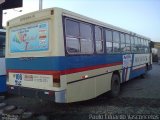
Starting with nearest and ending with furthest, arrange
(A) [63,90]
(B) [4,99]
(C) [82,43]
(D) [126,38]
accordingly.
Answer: (A) [63,90]
(C) [82,43]
(B) [4,99]
(D) [126,38]

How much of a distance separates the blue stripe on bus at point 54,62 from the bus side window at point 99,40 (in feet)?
0.80

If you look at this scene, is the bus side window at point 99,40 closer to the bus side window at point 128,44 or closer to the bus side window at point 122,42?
the bus side window at point 122,42

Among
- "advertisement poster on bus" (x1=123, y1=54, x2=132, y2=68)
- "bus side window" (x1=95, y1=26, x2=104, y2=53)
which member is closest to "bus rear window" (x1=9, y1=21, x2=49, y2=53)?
"bus side window" (x1=95, y1=26, x2=104, y2=53)

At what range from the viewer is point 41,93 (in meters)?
6.58

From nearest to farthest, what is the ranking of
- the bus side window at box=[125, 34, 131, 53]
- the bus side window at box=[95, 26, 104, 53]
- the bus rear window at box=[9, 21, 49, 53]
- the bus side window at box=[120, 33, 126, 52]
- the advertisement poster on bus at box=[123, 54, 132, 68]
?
the bus rear window at box=[9, 21, 49, 53]
the bus side window at box=[95, 26, 104, 53]
the bus side window at box=[120, 33, 126, 52]
the advertisement poster on bus at box=[123, 54, 132, 68]
the bus side window at box=[125, 34, 131, 53]

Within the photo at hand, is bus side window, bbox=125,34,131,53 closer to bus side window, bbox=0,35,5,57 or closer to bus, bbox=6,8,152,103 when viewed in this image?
bus, bbox=6,8,152,103

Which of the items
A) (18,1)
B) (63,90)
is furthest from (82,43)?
(18,1)

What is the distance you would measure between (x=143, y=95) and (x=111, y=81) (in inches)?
67.4

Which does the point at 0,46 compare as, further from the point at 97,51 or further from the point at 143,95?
the point at 143,95

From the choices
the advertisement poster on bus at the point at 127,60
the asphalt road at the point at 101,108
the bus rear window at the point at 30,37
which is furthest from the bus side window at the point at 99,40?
the advertisement poster on bus at the point at 127,60

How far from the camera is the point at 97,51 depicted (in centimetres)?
807

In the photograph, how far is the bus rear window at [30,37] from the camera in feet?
21.3

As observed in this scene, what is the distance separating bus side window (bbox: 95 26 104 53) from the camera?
807cm

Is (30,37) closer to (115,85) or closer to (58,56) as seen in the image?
(58,56)
